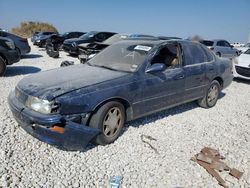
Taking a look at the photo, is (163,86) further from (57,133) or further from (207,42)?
(207,42)

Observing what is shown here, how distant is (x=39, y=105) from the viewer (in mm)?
3459

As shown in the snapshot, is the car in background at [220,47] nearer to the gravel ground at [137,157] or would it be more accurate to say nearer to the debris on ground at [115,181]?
the gravel ground at [137,157]

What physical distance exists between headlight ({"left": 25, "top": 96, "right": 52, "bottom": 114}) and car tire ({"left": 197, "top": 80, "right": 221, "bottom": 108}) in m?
3.90

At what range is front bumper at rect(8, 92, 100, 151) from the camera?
3354 mm

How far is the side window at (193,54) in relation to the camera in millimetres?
5332

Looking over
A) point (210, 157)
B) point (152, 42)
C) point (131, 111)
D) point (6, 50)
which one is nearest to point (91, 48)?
point (6, 50)

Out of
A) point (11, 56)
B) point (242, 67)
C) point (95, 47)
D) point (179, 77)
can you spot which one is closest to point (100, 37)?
point (95, 47)

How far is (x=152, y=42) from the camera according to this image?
16.1 feet

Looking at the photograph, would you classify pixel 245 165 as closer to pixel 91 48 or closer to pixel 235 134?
pixel 235 134

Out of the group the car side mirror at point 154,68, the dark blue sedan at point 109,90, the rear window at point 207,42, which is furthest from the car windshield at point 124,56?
the rear window at point 207,42

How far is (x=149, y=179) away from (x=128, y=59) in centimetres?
225

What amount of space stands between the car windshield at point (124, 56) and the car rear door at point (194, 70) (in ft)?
3.24

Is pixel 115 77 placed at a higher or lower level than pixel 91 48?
higher

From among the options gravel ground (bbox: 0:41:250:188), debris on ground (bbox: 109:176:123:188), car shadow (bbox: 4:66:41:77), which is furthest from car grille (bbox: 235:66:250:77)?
debris on ground (bbox: 109:176:123:188)
